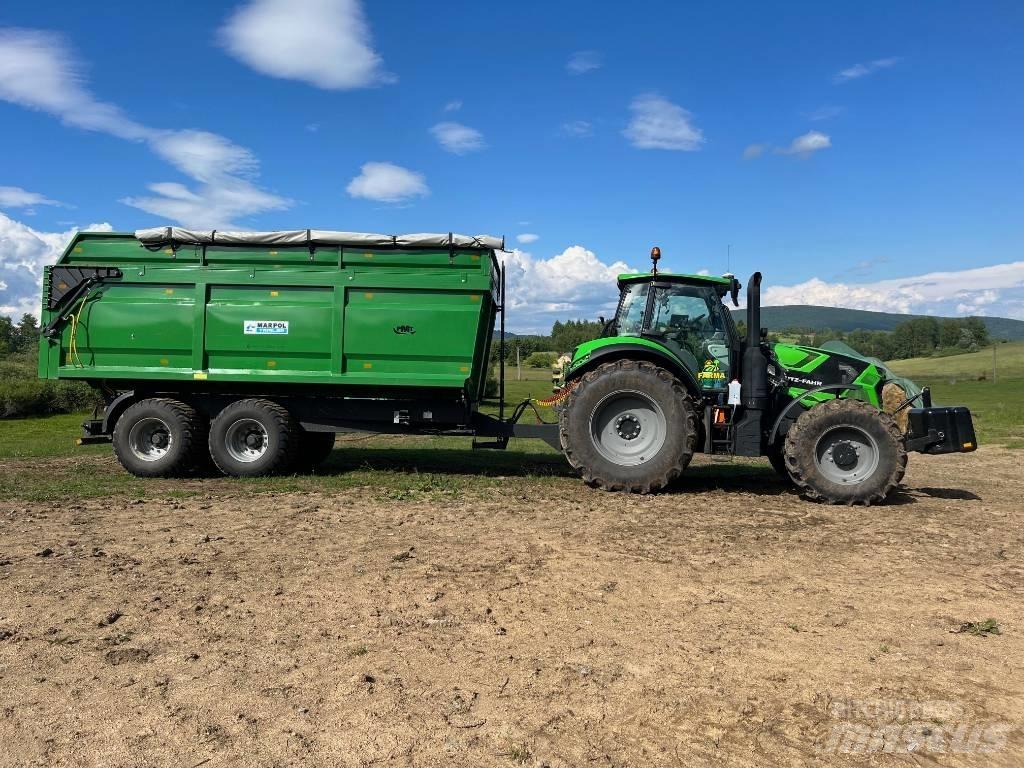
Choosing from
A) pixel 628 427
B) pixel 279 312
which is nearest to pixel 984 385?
pixel 628 427

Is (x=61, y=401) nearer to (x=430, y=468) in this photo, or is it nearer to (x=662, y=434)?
(x=430, y=468)

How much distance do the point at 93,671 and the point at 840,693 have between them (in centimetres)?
351

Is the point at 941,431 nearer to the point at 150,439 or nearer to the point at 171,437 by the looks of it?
the point at 171,437

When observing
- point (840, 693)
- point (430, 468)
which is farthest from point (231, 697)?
point (430, 468)

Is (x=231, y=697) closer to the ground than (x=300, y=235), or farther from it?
closer to the ground

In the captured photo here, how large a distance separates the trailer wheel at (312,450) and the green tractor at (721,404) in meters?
→ 3.56

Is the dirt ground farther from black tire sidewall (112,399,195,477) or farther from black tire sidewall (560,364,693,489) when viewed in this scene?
black tire sidewall (112,399,195,477)

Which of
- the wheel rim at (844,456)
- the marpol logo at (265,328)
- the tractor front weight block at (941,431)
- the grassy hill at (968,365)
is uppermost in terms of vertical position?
the grassy hill at (968,365)

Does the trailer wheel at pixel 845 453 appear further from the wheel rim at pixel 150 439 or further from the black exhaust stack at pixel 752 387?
the wheel rim at pixel 150 439

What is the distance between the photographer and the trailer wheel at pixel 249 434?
8938 millimetres

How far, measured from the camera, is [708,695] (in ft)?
10.5

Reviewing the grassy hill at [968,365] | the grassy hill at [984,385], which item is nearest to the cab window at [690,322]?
the grassy hill at [984,385]

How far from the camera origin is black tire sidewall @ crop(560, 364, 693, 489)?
8008mm

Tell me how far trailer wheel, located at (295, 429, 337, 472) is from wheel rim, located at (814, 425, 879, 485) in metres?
6.09
